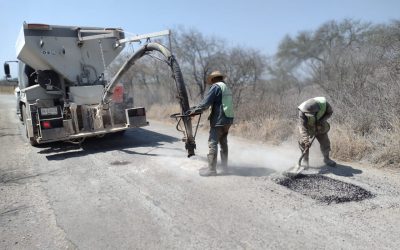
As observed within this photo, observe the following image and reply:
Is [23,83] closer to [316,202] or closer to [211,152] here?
[211,152]

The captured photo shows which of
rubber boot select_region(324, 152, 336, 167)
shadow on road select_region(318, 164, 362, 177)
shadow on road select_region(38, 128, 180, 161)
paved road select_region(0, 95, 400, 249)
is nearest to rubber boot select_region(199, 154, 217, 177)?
paved road select_region(0, 95, 400, 249)

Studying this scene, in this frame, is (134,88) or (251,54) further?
(134,88)

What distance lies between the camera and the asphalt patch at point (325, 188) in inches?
177

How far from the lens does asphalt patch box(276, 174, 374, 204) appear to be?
4.50m

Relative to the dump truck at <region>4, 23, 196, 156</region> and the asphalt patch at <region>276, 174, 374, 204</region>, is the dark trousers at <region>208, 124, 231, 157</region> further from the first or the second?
the dump truck at <region>4, 23, 196, 156</region>

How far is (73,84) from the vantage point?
9250 mm

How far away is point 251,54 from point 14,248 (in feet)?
38.5

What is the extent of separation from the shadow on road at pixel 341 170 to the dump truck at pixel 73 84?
3939 millimetres

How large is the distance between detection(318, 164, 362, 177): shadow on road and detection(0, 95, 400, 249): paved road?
1 cm

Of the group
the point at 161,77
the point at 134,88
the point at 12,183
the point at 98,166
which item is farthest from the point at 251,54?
the point at 12,183

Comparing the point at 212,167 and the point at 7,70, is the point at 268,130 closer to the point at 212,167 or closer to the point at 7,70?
the point at 212,167

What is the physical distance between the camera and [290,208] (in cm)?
425

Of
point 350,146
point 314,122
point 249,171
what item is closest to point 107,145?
point 249,171

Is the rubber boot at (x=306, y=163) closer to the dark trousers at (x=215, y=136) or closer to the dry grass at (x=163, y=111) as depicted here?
the dark trousers at (x=215, y=136)
